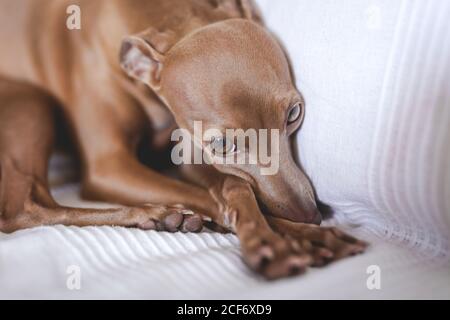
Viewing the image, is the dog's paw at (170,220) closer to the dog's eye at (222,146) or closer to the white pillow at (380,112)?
the dog's eye at (222,146)

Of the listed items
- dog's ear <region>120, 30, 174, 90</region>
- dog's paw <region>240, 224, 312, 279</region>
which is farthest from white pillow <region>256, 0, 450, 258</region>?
dog's ear <region>120, 30, 174, 90</region>

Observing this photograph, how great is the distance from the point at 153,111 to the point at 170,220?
0.53 metres

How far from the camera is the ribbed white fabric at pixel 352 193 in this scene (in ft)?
3.86

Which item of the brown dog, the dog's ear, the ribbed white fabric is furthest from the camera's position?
the dog's ear

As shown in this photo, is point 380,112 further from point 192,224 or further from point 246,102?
point 192,224

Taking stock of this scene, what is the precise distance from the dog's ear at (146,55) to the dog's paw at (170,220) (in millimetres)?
415

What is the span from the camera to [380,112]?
129 centimetres

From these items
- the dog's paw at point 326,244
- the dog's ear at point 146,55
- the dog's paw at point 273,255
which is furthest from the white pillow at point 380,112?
the dog's ear at point 146,55

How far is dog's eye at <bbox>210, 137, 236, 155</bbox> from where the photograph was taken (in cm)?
151

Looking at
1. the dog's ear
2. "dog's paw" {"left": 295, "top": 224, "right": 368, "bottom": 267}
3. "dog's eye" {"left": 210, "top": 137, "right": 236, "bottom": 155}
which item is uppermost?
the dog's ear

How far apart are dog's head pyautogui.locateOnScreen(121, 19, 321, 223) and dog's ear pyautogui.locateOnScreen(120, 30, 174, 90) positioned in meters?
0.12

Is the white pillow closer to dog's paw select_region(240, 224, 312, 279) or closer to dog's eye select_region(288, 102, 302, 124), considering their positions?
dog's eye select_region(288, 102, 302, 124)

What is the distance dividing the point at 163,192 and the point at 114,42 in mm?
556
